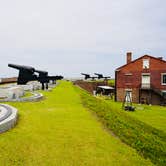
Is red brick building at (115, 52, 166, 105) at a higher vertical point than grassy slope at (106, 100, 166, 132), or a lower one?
higher

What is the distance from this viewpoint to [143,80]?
139ft

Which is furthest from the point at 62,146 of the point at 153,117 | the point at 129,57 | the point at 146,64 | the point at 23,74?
the point at 129,57

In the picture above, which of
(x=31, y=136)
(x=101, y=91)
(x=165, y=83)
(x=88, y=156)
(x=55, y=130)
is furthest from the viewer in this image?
(x=101, y=91)

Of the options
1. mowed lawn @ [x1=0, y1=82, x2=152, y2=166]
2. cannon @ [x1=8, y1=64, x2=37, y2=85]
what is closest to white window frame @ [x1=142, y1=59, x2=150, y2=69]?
cannon @ [x1=8, y1=64, x2=37, y2=85]

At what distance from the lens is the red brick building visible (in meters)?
41.1

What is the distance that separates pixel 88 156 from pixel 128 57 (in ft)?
127

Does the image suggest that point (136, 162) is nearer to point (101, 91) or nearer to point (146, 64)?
point (146, 64)

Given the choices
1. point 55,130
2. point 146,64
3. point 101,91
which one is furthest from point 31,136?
point 101,91

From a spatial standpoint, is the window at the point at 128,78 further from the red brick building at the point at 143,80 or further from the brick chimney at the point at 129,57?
the brick chimney at the point at 129,57

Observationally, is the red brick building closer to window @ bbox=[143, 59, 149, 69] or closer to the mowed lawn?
window @ bbox=[143, 59, 149, 69]

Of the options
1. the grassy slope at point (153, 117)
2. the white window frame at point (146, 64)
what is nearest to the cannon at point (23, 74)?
the grassy slope at point (153, 117)

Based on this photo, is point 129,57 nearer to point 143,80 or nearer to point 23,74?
point 143,80

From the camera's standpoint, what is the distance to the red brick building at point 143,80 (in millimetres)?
41062

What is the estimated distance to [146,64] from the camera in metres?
41.8
